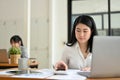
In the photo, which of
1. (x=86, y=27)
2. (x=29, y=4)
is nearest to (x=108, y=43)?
(x=86, y=27)

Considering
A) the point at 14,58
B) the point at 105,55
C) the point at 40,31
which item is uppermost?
the point at 40,31

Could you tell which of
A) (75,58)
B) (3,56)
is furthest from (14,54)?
(75,58)

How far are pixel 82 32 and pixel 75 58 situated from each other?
29 centimetres

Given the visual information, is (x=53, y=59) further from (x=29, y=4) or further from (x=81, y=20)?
(x=81, y=20)

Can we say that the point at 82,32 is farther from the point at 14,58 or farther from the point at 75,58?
the point at 14,58

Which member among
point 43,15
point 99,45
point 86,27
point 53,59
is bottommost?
point 53,59

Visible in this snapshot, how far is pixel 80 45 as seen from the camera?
231 cm

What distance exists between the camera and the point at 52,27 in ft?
18.3

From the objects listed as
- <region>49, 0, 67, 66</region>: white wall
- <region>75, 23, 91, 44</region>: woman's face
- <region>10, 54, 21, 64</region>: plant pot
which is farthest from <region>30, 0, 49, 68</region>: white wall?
<region>75, 23, 91, 44</region>: woman's face

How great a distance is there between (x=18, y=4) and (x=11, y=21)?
47 centimetres

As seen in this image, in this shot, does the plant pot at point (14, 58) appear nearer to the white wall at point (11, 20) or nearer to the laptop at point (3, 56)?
the laptop at point (3, 56)

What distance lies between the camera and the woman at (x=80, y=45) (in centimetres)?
214

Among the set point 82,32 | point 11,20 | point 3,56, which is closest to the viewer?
point 82,32

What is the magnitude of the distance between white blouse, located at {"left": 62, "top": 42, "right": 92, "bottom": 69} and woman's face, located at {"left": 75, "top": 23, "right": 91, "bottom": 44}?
0.53 ft
